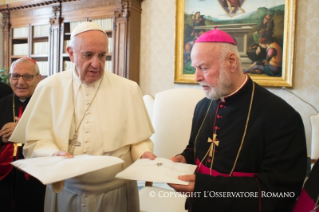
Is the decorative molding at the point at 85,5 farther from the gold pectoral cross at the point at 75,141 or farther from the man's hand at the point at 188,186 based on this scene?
the man's hand at the point at 188,186

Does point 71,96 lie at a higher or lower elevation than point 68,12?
lower

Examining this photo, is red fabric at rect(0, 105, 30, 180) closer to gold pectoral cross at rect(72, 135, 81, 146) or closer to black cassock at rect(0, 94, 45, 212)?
black cassock at rect(0, 94, 45, 212)

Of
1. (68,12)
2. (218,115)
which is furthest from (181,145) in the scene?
(68,12)

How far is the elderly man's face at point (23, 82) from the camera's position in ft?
7.75

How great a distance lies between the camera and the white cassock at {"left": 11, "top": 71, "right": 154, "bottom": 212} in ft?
5.89

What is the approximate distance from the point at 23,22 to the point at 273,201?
6247 mm

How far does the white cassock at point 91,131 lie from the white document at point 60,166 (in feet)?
1.07

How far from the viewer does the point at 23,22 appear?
5953 millimetres

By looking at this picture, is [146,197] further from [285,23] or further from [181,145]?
[285,23]

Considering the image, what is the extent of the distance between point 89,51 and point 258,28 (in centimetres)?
316

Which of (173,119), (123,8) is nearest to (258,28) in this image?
(123,8)

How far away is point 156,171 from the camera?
1440mm

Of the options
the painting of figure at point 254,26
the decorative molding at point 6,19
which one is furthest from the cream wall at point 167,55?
the decorative molding at point 6,19

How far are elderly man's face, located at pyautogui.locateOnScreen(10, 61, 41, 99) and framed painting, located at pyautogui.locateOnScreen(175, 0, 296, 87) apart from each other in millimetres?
2932
